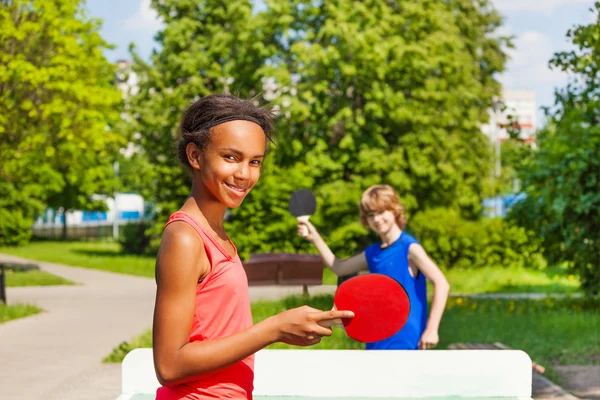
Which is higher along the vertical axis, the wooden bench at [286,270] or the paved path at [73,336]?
Result: the wooden bench at [286,270]

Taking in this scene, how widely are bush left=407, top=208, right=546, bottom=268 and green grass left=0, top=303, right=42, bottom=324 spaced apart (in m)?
12.7

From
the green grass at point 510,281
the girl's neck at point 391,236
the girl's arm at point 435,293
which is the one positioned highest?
the girl's neck at point 391,236

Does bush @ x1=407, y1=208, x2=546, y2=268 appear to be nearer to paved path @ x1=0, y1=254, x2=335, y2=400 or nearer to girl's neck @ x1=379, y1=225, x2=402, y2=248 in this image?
paved path @ x1=0, y1=254, x2=335, y2=400

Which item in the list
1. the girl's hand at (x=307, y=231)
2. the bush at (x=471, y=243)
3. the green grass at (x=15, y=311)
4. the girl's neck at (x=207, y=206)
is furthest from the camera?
the bush at (x=471, y=243)

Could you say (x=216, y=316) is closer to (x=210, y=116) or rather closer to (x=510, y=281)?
(x=210, y=116)

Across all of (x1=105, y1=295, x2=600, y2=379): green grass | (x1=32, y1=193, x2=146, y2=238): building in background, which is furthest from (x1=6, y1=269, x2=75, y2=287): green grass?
(x1=32, y1=193, x2=146, y2=238): building in background

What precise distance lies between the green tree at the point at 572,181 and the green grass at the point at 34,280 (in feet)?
36.1

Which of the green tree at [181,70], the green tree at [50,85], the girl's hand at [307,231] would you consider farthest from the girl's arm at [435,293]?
the green tree at [181,70]

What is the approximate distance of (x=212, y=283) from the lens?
2.28 metres

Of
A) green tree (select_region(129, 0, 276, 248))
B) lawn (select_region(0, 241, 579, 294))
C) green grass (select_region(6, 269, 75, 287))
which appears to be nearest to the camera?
lawn (select_region(0, 241, 579, 294))

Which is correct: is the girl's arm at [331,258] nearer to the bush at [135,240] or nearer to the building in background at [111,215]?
the building in background at [111,215]

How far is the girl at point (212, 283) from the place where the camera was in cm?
216

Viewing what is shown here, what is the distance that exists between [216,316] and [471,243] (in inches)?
922

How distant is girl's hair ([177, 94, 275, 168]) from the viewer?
236 cm
